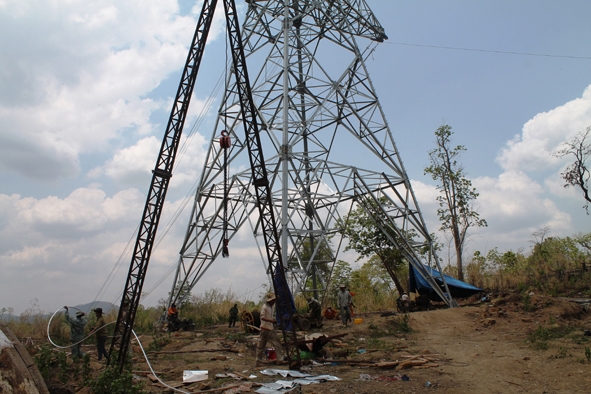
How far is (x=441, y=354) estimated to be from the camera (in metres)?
11.5

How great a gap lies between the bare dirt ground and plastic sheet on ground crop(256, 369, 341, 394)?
255 millimetres

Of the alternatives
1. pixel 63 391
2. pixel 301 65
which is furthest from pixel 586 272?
pixel 63 391

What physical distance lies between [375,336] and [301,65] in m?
11.6

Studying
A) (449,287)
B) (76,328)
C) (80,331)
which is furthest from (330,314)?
(76,328)

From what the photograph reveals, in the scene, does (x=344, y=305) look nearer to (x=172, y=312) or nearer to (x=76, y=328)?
(x=172, y=312)

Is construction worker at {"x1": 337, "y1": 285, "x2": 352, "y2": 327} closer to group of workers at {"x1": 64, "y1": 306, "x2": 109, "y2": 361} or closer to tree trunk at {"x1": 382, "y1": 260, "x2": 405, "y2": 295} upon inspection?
group of workers at {"x1": 64, "y1": 306, "x2": 109, "y2": 361}

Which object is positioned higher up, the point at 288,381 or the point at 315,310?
the point at 315,310

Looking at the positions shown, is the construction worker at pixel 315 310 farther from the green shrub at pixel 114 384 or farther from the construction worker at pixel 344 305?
the green shrub at pixel 114 384

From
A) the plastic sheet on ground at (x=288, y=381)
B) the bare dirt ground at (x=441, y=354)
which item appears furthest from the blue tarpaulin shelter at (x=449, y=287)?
the plastic sheet on ground at (x=288, y=381)

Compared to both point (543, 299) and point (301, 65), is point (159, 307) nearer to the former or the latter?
point (301, 65)

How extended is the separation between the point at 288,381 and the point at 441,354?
15.4ft

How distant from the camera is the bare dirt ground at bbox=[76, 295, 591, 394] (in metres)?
8.44

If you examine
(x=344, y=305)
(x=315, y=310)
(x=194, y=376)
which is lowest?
(x=194, y=376)

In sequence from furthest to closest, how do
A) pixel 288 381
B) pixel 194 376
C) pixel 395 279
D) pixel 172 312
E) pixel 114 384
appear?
1. pixel 395 279
2. pixel 172 312
3. pixel 194 376
4. pixel 288 381
5. pixel 114 384
